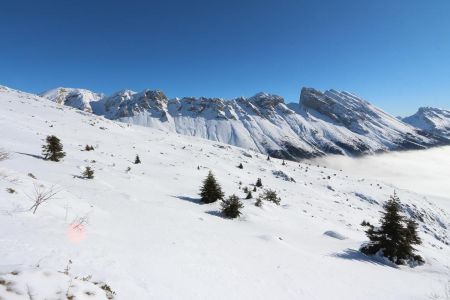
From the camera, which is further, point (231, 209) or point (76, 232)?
point (231, 209)

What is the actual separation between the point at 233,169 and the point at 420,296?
139ft

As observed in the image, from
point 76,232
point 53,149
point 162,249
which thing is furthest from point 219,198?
point 53,149

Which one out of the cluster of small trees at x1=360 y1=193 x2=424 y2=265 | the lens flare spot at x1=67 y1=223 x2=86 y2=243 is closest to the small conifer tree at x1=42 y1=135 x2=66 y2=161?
the lens flare spot at x1=67 y1=223 x2=86 y2=243

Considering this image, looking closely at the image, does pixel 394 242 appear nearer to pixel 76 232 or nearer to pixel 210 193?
pixel 210 193

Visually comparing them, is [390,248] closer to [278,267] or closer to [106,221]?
[278,267]

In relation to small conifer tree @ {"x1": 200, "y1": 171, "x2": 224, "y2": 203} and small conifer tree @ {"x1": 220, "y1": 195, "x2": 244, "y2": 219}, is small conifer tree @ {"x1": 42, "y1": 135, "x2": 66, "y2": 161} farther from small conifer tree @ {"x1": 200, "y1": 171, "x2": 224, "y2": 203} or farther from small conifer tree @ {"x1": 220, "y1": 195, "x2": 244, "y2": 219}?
small conifer tree @ {"x1": 220, "y1": 195, "x2": 244, "y2": 219}

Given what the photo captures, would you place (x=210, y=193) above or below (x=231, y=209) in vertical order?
above

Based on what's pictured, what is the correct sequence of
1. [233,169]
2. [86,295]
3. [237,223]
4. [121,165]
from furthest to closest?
[233,169] < [121,165] < [237,223] < [86,295]

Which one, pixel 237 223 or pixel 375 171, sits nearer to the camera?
pixel 237 223

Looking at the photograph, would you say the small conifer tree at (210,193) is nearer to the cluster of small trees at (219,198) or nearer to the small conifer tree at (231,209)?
the cluster of small trees at (219,198)

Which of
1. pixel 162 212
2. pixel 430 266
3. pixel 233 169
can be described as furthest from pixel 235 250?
pixel 233 169

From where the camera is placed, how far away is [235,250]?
14594 mm

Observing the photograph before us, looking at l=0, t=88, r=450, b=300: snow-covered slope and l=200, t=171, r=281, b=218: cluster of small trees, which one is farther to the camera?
l=200, t=171, r=281, b=218: cluster of small trees

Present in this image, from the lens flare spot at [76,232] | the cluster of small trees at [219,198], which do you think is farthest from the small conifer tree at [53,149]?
the lens flare spot at [76,232]
